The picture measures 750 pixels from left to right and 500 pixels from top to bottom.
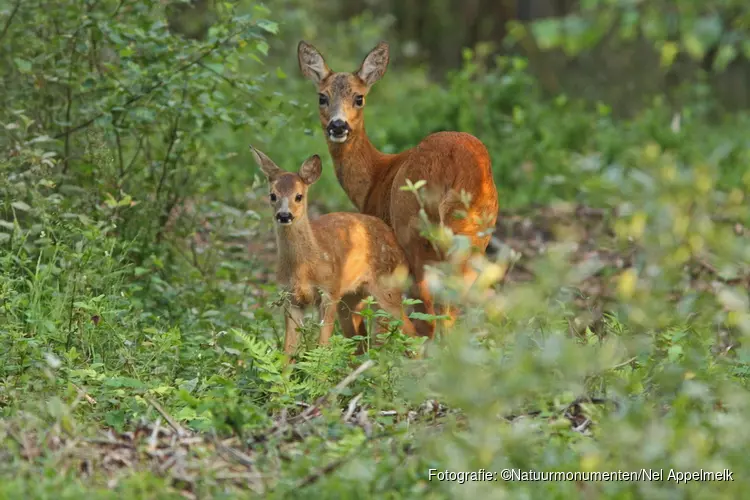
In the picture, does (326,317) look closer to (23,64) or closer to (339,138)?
(339,138)

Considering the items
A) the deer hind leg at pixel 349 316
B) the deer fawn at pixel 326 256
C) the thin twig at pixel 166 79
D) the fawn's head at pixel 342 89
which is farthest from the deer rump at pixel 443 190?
the thin twig at pixel 166 79

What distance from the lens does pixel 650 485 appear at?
4.02 m

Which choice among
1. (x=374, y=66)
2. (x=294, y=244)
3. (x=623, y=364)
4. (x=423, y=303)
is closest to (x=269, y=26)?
(x=294, y=244)

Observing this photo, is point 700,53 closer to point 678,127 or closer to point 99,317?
point 99,317

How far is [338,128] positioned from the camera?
799 centimetres

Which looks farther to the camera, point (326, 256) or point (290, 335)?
point (326, 256)

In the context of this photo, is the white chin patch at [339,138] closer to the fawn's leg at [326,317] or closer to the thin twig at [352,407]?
the fawn's leg at [326,317]

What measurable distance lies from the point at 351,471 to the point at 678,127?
8.62 m

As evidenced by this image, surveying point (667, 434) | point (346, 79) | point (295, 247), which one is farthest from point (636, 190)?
point (346, 79)

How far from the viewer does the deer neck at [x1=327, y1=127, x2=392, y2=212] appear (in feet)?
26.5

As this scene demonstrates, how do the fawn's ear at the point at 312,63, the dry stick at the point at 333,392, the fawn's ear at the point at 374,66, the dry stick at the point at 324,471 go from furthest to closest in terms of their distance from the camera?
1. the fawn's ear at the point at 312,63
2. the fawn's ear at the point at 374,66
3. the dry stick at the point at 333,392
4. the dry stick at the point at 324,471

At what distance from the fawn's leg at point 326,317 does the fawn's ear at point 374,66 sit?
2.07 meters

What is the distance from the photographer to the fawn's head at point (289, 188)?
22.3ft

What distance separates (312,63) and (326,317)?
242 centimetres
